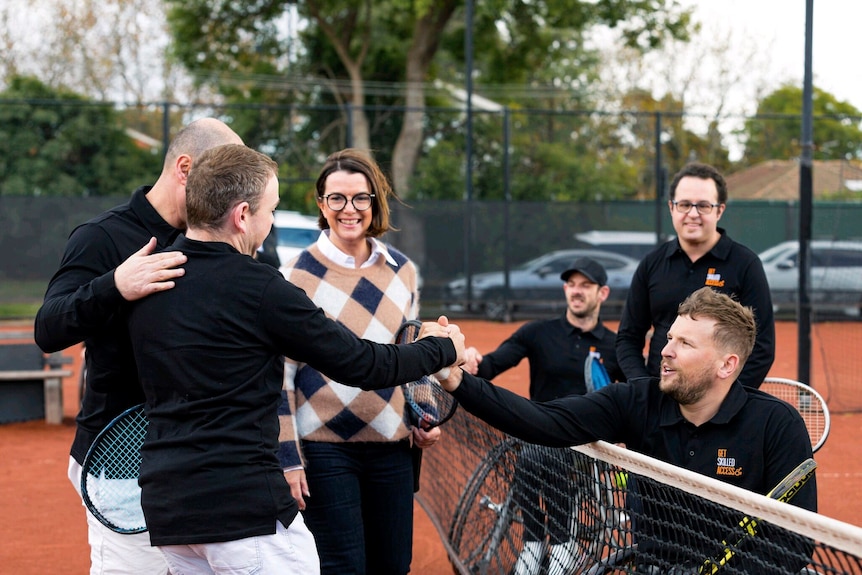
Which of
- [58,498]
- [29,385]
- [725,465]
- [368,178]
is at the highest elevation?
[368,178]

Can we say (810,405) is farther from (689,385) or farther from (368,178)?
(368,178)

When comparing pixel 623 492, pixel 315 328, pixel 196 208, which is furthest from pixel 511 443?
pixel 196 208

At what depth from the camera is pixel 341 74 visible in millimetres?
31688

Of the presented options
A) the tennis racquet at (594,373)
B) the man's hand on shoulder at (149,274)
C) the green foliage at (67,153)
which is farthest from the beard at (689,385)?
the green foliage at (67,153)

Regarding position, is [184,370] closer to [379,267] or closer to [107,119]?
[379,267]

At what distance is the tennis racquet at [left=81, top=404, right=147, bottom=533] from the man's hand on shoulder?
0.58 meters

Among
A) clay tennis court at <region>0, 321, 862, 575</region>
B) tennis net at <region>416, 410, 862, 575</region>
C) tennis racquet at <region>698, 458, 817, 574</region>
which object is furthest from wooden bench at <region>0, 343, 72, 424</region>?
tennis racquet at <region>698, 458, 817, 574</region>

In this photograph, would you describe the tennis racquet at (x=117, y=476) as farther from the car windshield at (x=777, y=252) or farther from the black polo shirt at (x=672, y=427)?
the car windshield at (x=777, y=252)

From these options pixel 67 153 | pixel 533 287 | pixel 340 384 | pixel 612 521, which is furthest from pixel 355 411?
pixel 67 153

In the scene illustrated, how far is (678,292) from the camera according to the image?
4.70 metres

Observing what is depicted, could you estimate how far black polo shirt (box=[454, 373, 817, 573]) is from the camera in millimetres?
3303

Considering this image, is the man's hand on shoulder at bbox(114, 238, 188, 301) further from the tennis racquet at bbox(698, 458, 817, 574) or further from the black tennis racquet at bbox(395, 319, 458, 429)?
the tennis racquet at bbox(698, 458, 817, 574)

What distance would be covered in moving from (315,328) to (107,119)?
72.8 feet

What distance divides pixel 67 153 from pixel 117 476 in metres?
20.8
